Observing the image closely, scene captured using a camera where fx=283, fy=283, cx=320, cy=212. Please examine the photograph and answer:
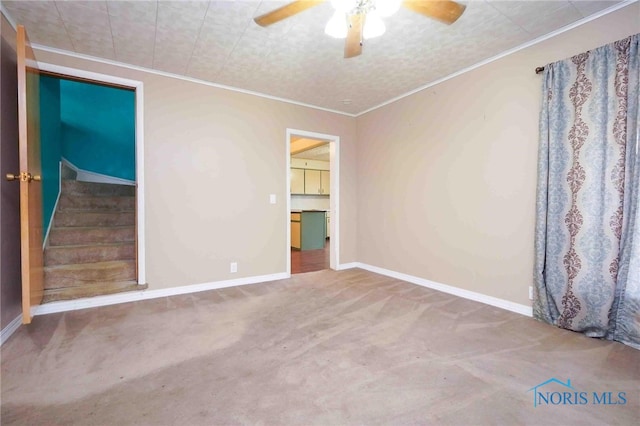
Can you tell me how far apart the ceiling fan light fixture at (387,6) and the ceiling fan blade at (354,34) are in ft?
0.38

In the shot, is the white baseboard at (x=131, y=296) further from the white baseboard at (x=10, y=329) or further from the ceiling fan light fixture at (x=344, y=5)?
the ceiling fan light fixture at (x=344, y=5)

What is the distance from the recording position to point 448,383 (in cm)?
171

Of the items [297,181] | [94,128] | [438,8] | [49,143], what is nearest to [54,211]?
[49,143]

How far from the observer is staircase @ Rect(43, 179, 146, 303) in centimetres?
301

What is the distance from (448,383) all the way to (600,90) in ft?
8.20

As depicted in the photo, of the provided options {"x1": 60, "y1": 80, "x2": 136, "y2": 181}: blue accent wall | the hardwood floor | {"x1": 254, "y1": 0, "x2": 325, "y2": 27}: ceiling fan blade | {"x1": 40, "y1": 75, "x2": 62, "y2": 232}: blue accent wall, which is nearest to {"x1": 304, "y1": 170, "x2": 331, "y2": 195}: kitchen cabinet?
the hardwood floor

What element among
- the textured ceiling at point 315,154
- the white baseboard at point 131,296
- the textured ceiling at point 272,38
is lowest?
the white baseboard at point 131,296

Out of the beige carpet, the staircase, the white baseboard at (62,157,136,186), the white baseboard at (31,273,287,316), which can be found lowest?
the beige carpet

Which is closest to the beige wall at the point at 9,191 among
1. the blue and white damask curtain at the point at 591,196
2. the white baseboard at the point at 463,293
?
the white baseboard at the point at 463,293

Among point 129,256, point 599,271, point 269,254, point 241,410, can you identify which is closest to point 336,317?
point 241,410

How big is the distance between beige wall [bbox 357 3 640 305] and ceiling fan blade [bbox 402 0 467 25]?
148 cm

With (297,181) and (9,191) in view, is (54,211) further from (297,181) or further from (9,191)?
(297,181)

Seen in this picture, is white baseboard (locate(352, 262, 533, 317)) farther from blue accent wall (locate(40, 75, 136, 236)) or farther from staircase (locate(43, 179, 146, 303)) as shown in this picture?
blue accent wall (locate(40, 75, 136, 236))

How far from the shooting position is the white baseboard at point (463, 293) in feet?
9.11
